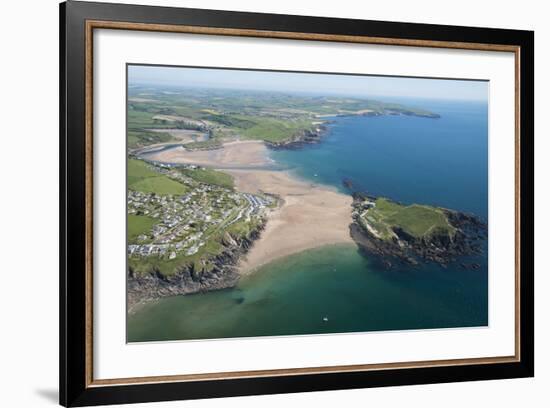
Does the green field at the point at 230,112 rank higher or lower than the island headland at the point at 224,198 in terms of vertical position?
higher

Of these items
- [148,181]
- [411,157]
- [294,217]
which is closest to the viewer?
[148,181]

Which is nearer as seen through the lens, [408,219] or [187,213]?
[187,213]

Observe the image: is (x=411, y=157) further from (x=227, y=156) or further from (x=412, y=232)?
(x=227, y=156)

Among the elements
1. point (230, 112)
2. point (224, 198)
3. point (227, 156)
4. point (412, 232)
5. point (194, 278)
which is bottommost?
point (194, 278)

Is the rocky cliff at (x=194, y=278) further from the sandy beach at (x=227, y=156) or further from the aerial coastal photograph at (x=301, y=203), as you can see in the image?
the sandy beach at (x=227, y=156)

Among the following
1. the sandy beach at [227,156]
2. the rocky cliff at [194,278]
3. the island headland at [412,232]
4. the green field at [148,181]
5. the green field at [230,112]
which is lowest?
the rocky cliff at [194,278]

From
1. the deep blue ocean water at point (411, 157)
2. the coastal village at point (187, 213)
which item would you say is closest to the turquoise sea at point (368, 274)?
the deep blue ocean water at point (411, 157)

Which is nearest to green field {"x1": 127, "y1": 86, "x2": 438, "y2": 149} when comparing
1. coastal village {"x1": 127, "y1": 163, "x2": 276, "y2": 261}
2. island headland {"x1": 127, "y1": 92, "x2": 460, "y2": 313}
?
island headland {"x1": 127, "y1": 92, "x2": 460, "y2": 313}

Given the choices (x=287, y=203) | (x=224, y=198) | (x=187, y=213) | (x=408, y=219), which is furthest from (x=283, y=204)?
(x=408, y=219)
